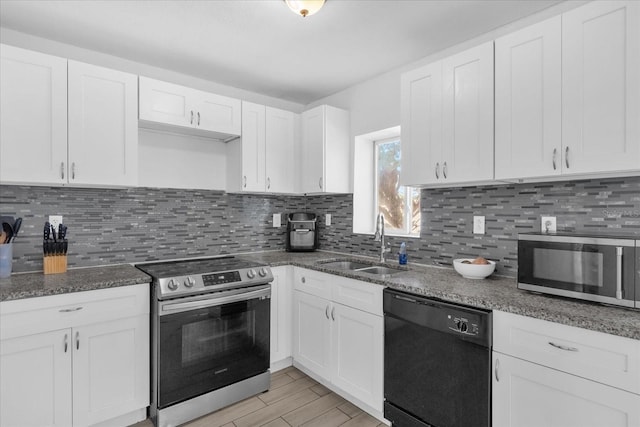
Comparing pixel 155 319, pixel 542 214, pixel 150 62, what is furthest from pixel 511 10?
pixel 155 319

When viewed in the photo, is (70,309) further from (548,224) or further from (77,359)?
(548,224)

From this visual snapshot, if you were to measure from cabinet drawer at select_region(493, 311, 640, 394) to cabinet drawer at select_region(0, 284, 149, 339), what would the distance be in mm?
2009

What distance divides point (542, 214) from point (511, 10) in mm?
1205

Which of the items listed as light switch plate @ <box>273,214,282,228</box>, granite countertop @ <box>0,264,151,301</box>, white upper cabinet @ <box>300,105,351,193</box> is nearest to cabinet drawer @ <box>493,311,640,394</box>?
white upper cabinet @ <box>300,105,351,193</box>

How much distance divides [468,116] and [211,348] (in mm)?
2167

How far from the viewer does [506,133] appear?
1834 millimetres

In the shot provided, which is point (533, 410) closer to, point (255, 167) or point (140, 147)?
point (255, 167)

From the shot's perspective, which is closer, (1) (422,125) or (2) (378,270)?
(1) (422,125)

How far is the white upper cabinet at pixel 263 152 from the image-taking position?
2.96 meters

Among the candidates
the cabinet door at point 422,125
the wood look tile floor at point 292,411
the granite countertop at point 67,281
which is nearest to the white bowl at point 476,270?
the cabinet door at point 422,125

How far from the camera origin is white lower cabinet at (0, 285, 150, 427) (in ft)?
5.68

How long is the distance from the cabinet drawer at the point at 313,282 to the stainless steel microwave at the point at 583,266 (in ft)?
3.95

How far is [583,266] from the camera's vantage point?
4.90ft

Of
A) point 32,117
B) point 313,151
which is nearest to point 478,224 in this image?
point 313,151
